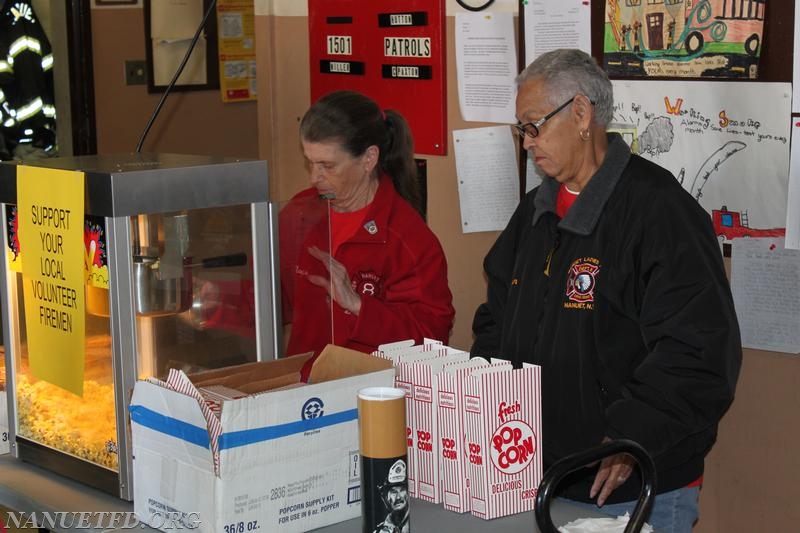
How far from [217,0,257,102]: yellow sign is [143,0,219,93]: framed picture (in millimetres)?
54

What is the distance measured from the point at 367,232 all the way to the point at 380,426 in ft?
4.54

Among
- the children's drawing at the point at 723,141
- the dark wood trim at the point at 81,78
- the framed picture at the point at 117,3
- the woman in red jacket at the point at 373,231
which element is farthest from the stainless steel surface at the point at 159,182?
the framed picture at the point at 117,3

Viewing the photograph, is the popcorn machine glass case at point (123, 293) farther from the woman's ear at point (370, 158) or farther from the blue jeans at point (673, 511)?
the woman's ear at point (370, 158)

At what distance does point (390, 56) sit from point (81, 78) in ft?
9.57

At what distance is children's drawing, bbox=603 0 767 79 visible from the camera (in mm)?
2686

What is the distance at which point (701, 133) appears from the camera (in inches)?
111

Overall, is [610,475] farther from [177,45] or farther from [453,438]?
[177,45]

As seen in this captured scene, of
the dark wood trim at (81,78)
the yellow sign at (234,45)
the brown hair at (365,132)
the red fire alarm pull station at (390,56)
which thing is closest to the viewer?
the brown hair at (365,132)

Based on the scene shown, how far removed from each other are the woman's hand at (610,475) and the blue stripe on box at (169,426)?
0.80m

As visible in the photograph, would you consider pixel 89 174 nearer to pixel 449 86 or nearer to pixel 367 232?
pixel 367 232

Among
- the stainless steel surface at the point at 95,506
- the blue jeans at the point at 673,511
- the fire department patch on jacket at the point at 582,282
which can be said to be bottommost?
the blue jeans at the point at 673,511

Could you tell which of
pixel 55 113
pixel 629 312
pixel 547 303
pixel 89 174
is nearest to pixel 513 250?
pixel 547 303

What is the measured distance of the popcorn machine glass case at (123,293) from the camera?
1801 mm

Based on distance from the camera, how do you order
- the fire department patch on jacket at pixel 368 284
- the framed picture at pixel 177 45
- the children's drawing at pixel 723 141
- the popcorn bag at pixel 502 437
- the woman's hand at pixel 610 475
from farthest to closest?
the framed picture at pixel 177 45 → the fire department patch on jacket at pixel 368 284 → the children's drawing at pixel 723 141 → the woman's hand at pixel 610 475 → the popcorn bag at pixel 502 437
